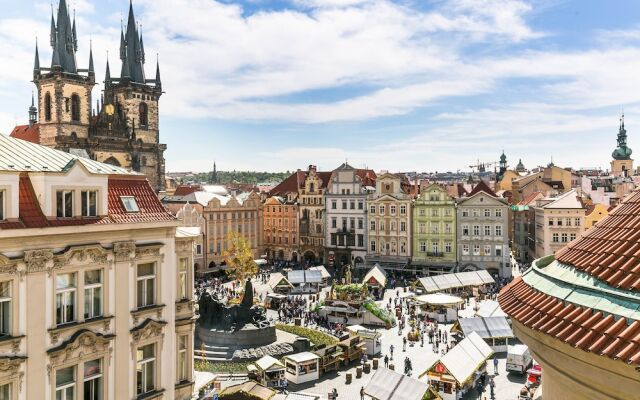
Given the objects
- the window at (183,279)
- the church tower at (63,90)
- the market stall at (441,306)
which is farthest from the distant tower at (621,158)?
the window at (183,279)

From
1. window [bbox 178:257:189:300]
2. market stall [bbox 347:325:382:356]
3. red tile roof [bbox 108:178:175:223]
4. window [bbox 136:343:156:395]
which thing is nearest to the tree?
market stall [bbox 347:325:382:356]

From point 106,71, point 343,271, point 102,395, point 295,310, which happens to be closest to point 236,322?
point 295,310

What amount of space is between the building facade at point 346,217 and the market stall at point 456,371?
43165 mm

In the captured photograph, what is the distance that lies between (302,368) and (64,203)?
2028cm

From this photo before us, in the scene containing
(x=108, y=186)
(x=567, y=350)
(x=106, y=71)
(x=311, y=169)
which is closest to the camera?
(x=567, y=350)

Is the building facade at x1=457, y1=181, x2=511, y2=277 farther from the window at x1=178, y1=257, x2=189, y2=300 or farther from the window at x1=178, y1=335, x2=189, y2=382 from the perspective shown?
the window at x1=178, y1=335, x2=189, y2=382

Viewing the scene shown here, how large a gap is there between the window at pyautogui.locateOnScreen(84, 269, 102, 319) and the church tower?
7154 cm

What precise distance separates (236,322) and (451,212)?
38.5 metres

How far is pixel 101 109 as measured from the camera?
297 feet

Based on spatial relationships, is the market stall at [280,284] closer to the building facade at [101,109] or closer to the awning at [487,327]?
the awning at [487,327]

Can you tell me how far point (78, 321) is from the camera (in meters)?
15.5

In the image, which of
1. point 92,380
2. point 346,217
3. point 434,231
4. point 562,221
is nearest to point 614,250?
point 92,380

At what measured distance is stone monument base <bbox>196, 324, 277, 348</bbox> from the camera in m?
36.5

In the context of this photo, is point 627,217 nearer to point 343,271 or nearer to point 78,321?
point 78,321
